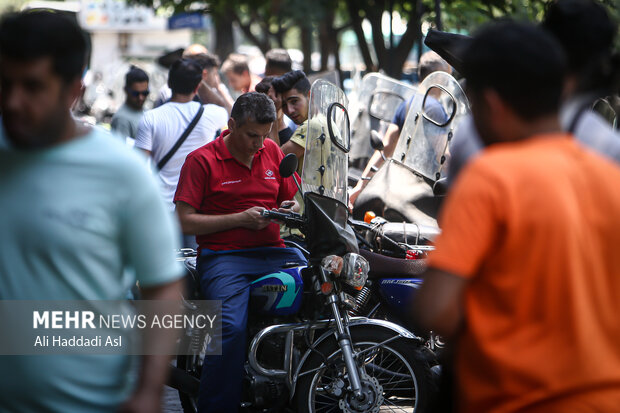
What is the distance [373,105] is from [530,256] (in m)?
7.38

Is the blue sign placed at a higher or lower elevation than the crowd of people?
lower

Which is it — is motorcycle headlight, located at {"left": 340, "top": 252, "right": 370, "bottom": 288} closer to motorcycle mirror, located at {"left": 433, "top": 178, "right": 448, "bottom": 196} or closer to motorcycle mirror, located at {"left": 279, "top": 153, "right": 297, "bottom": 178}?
motorcycle mirror, located at {"left": 279, "top": 153, "right": 297, "bottom": 178}

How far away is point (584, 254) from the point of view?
2.19 meters

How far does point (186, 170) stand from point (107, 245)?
2763 mm

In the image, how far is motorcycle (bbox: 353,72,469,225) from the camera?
6.54 metres

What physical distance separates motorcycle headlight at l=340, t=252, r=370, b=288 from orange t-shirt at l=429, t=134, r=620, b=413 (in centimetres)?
256

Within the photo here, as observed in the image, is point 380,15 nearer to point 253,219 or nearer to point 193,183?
point 193,183

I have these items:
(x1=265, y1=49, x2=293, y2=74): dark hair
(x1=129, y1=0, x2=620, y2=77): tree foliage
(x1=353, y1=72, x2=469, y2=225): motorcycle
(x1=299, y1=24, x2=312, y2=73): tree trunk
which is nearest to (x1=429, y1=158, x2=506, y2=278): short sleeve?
(x1=353, y1=72, x2=469, y2=225): motorcycle

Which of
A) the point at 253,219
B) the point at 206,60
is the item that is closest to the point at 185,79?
the point at 206,60

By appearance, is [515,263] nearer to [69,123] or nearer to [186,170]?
[69,123]

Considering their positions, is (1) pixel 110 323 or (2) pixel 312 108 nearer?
(1) pixel 110 323

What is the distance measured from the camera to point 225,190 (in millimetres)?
5141

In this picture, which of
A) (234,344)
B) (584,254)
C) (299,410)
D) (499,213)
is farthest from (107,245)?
(299,410)

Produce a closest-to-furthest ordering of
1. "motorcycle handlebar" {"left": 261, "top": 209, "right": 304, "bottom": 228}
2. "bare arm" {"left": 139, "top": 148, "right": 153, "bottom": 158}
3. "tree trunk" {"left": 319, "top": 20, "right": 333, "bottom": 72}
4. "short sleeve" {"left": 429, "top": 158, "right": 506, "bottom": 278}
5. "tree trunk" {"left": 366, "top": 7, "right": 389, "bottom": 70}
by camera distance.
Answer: "short sleeve" {"left": 429, "top": 158, "right": 506, "bottom": 278} → "motorcycle handlebar" {"left": 261, "top": 209, "right": 304, "bottom": 228} → "bare arm" {"left": 139, "top": 148, "right": 153, "bottom": 158} → "tree trunk" {"left": 366, "top": 7, "right": 389, "bottom": 70} → "tree trunk" {"left": 319, "top": 20, "right": 333, "bottom": 72}
